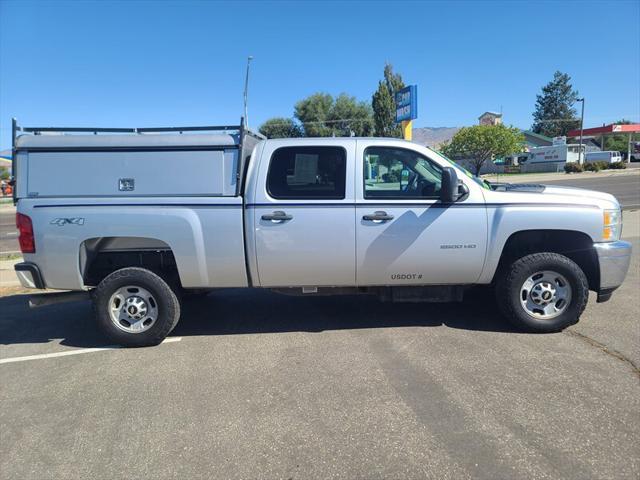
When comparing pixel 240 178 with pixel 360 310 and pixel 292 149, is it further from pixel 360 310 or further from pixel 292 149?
pixel 360 310

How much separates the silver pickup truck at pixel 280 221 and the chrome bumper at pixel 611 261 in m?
0.01

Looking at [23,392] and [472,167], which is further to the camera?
[472,167]

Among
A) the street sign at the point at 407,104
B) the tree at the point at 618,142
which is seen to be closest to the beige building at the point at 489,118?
the tree at the point at 618,142

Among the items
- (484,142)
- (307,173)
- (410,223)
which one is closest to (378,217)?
(410,223)

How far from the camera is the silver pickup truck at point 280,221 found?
4625 mm

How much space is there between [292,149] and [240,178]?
62 centimetres

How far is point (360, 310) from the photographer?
5863mm

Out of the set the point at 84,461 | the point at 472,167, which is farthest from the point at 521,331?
the point at 472,167

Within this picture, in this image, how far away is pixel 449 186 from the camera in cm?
455

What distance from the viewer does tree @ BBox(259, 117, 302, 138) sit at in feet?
210

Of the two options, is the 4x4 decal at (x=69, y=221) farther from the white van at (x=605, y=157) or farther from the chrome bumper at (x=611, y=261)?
the white van at (x=605, y=157)

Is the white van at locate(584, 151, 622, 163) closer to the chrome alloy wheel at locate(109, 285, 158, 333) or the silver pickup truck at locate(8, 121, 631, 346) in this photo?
the silver pickup truck at locate(8, 121, 631, 346)

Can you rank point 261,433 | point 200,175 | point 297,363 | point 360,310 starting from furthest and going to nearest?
point 360,310 < point 200,175 < point 297,363 < point 261,433

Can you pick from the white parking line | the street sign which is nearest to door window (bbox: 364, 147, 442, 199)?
the white parking line
